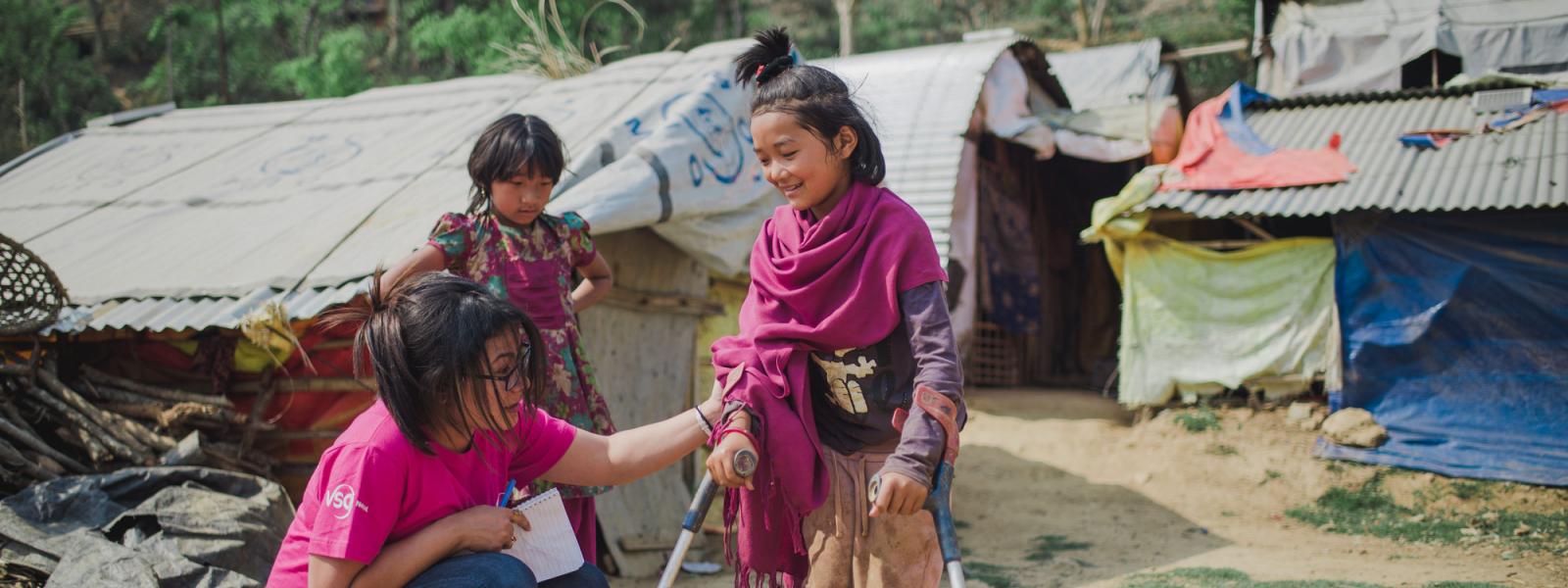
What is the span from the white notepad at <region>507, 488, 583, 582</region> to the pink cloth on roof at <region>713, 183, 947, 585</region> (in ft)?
1.31

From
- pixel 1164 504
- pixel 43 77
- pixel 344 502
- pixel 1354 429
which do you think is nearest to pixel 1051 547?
pixel 1164 504

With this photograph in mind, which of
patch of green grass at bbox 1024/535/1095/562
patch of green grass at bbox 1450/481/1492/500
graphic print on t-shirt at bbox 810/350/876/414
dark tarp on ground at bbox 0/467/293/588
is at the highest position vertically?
graphic print on t-shirt at bbox 810/350/876/414

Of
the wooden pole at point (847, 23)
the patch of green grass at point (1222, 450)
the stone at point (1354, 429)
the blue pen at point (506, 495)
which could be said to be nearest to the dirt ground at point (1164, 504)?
the patch of green grass at point (1222, 450)

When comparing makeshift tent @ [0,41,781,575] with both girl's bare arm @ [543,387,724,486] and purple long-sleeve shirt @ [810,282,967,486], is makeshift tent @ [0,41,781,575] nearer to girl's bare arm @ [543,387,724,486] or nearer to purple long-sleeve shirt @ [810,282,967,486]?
girl's bare arm @ [543,387,724,486]

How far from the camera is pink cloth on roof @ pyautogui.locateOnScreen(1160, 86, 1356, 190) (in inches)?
351

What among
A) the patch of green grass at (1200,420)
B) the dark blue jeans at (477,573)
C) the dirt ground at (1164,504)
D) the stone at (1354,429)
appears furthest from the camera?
the patch of green grass at (1200,420)

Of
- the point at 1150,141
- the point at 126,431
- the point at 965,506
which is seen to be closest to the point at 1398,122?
the point at 1150,141

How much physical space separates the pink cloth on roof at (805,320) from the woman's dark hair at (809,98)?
0.07 m

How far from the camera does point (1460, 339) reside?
805 cm

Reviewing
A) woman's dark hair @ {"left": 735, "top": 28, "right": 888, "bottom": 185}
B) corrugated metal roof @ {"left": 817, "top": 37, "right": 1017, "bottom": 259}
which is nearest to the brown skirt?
woman's dark hair @ {"left": 735, "top": 28, "right": 888, "bottom": 185}

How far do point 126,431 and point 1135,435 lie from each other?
761 cm

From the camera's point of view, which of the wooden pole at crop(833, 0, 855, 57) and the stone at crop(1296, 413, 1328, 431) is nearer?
the stone at crop(1296, 413, 1328, 431)

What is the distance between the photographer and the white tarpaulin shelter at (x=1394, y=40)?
1120cm

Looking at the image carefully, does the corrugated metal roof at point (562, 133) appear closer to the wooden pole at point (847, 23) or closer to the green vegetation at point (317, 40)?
the green vegetation at point (317, 40)
